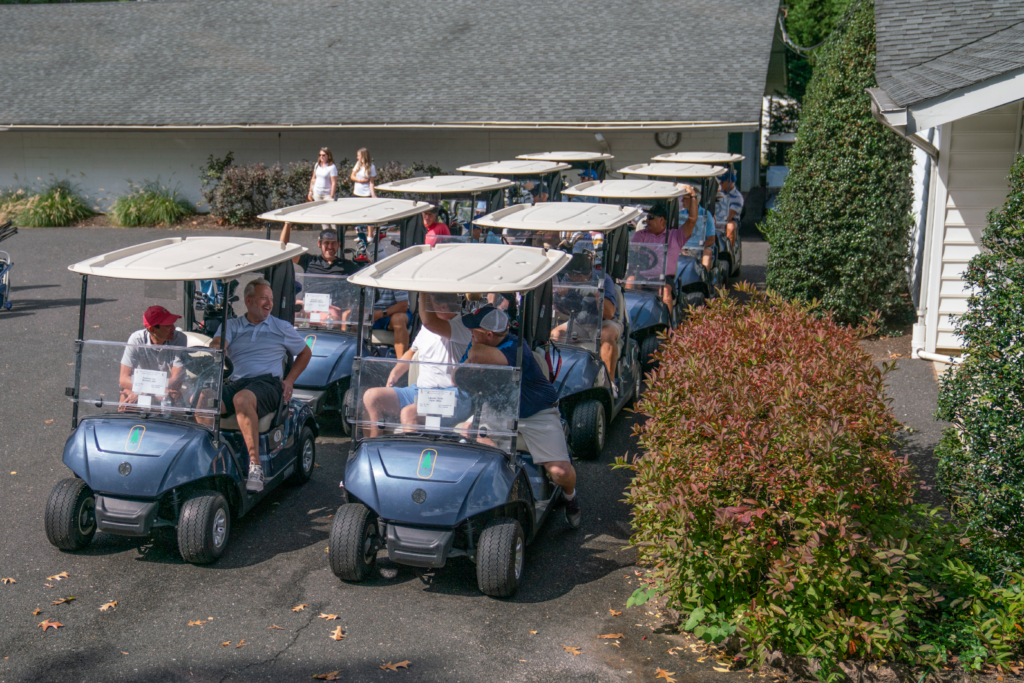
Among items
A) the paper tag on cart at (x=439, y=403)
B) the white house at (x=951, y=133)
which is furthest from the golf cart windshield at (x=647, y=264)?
the paper tag on cart at (x=439, y=403)

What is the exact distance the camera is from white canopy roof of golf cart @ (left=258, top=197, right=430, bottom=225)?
7.31 meters

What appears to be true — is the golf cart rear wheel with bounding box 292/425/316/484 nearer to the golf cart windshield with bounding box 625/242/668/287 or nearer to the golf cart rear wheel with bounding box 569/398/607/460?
the golf cart rear wheel with bounding box 569/398/607/460

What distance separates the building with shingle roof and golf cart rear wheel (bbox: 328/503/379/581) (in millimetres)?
13596

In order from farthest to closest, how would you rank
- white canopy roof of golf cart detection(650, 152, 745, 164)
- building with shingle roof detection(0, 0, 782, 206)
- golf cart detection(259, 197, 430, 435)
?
building with shingle roof detection(0, 0, 782, 206)
white canopy roof of golf cart detection(650, 152, 745, 164)
golf cart detection(259, 197, 430, 435)

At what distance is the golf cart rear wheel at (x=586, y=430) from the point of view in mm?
6652

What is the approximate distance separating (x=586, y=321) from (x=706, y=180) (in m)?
5.05

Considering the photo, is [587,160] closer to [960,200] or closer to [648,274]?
[648,274]

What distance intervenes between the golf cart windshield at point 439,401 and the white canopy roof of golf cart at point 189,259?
3.29ft

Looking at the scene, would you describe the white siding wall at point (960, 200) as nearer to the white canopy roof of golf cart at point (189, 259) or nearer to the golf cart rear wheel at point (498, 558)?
the golf cart rear wheel at point (498, 558)

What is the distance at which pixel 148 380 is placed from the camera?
5.38 meters

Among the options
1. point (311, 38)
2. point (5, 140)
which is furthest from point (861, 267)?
point (5, 140)

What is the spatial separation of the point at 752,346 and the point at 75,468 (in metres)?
3.98

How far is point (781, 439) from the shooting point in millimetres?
4121

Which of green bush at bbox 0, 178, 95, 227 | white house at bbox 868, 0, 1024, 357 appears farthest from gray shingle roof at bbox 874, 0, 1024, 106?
green bush at bbox 0, 178, 95, 227
